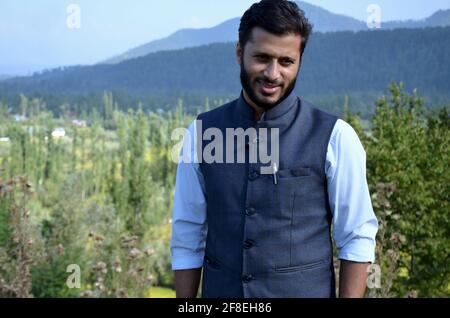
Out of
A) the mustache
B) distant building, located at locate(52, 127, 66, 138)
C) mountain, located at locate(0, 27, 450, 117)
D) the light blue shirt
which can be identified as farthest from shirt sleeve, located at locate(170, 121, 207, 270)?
mountain, located at locate(0, 27, 450, 117)

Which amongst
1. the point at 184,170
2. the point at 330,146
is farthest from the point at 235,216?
the point at 330,146

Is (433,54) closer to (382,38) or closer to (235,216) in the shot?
(382,38)

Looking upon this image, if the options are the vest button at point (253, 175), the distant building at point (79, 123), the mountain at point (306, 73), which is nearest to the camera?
the vest button at point (253, 175)

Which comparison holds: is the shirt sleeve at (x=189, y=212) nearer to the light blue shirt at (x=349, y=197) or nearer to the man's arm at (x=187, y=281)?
the man's arm at (x=187, y=281)

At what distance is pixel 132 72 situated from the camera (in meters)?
102

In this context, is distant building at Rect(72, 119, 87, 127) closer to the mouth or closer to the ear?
the ear

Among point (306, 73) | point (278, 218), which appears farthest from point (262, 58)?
point (306, 73)

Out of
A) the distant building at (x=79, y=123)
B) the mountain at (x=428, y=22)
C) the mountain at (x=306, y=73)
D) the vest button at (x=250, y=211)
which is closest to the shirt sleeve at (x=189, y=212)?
the vest button at (x=250, y=211)

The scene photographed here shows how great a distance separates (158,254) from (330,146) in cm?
2507

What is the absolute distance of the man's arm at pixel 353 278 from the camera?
66.1 inches

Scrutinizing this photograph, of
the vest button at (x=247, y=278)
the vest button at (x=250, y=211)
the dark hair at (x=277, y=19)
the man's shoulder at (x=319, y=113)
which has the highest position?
the dark hair at (x=277, y=19)

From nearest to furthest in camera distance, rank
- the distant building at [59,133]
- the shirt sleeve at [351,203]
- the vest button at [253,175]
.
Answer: the shirt sleeve at [351,203] < the vest button at [253,175] < the distant building at [59,133]

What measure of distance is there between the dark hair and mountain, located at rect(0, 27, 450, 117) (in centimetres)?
6742

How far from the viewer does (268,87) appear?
173cm
